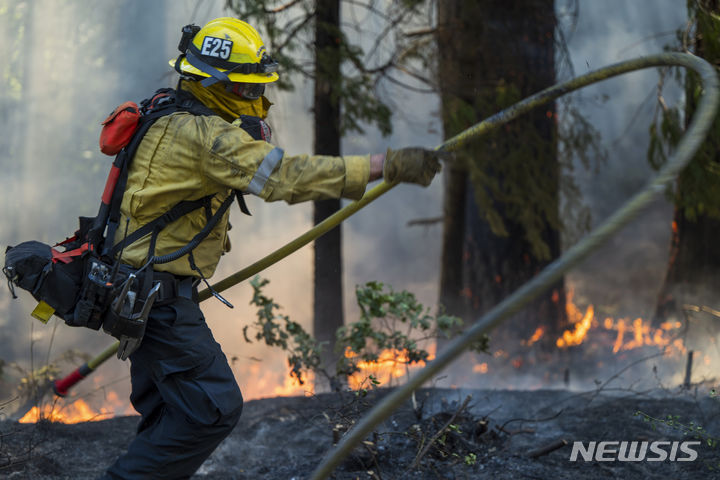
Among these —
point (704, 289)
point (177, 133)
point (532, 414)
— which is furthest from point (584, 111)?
point (177, 133)

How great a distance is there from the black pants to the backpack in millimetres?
149

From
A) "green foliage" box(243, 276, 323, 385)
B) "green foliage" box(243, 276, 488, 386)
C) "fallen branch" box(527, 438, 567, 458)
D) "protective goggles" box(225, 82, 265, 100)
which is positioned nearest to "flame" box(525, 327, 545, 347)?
"green foliage" box(243, 276, 488, 386)

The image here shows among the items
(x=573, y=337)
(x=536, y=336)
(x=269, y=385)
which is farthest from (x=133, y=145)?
(x=573, y=337)

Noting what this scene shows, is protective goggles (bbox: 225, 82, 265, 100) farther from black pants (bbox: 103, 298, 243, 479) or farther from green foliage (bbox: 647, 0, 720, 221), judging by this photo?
green foliage (bbox: 647, 0, 720, 221)

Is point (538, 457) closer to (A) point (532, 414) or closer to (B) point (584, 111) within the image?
(A) point (532, 414)

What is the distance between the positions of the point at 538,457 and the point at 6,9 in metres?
8.33

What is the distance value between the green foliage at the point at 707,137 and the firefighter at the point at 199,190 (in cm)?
359

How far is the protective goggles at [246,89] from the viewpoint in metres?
3.23

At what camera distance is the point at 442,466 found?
3812 millimetres

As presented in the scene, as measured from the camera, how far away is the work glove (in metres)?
2.75

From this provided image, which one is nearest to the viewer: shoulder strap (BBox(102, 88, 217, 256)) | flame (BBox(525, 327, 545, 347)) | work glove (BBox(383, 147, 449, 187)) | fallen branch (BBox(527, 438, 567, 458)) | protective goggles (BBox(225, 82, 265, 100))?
work glove (BBox(383, 147, 449, 187))

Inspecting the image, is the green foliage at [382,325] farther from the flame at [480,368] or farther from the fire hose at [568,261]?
the flame at [480,368]

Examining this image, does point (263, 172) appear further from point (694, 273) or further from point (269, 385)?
point (694, 273)

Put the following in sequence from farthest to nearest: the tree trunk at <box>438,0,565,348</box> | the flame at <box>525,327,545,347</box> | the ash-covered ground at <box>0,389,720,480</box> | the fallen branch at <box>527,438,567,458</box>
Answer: the flame at <box>525,327,545,347</box> < the tree trunk at <box>438,0,565,348</box> < the fallen branch at <box>527,438,567,458</box> < the ash-covered ground at <box>0,389,720,480</box>
